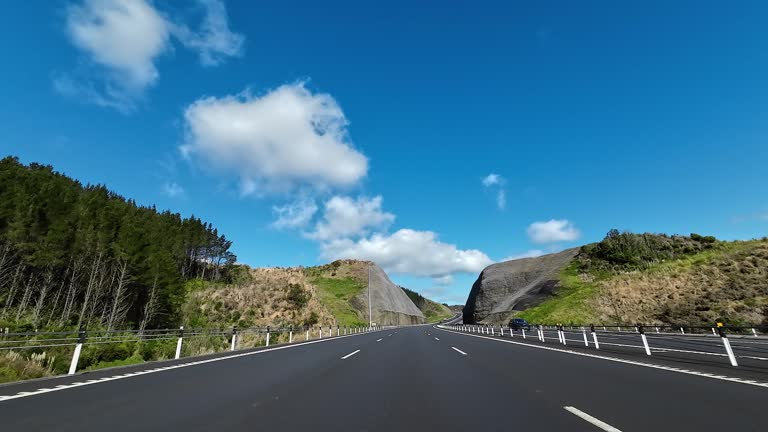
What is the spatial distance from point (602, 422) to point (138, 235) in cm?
4903

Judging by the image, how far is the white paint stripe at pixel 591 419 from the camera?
4.32 m

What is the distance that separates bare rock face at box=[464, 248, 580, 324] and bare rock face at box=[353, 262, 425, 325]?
1941 cm

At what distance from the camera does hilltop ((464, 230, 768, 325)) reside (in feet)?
130

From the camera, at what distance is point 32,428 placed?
178 inches

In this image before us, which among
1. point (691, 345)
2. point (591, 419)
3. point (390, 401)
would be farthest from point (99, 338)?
point (691, 345)

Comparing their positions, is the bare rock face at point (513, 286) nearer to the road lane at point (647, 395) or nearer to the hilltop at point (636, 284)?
the hilltop at point (636, 284)

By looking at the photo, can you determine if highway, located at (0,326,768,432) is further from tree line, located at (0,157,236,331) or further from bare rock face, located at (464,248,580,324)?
bare rock face, located at (464,248,580,324)

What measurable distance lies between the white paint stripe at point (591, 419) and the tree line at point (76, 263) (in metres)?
33.6

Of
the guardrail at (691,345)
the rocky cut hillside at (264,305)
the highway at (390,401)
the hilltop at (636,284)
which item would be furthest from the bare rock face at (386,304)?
the highway at (390,401)

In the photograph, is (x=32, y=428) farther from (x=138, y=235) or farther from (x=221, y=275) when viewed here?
(x=221, y=275)

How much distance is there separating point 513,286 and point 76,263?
271ft

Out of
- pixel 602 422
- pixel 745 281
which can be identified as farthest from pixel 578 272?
pixel 602 422

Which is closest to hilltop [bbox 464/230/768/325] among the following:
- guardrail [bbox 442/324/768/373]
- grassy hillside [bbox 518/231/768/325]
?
grassy hillside [bbox 518/231/768/325]

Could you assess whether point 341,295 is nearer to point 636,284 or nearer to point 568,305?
point 568,305
